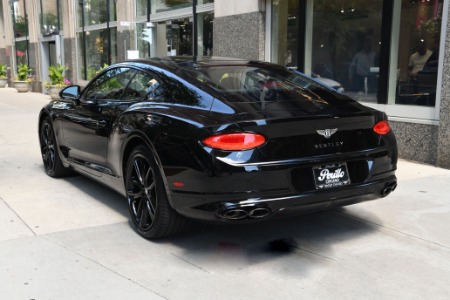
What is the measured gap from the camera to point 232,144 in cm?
334

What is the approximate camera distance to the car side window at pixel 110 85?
4805 millimetres

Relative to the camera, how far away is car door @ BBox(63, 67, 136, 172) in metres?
4.73

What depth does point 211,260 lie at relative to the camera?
366 cm

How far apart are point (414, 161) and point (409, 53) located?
1.61 metres

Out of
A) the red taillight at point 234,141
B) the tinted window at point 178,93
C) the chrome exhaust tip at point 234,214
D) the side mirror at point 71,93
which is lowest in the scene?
the chrome exhaust tip at point 234,214

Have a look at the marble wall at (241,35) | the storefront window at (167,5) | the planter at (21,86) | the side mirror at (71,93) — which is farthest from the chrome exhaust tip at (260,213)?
the planter at (21,86)

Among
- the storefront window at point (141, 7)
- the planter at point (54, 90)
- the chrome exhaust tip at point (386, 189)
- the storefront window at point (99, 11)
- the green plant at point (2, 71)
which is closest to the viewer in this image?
the chrome exhaust tip at point (386, 189)

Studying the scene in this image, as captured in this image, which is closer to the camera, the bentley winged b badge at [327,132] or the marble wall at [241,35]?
the bentley winged b badge at [327,132]

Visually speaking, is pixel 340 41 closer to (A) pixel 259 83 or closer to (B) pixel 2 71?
(A) pixel 259 83

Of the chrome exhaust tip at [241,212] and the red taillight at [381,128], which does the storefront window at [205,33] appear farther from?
the chrome exhaust tip at [241,212]

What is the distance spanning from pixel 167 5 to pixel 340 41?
6.61 m

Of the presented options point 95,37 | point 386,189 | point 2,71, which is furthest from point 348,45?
point 2,71

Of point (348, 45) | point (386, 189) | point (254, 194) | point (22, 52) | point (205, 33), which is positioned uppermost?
point (205, 33)

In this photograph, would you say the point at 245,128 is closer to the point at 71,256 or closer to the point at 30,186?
the point at 71,256
